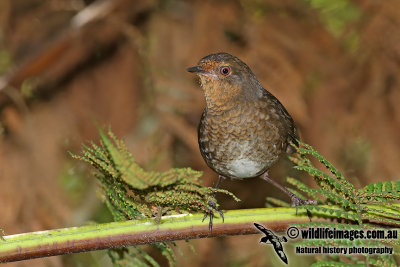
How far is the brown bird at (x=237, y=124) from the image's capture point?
2371mm

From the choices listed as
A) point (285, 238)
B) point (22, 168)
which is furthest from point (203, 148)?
point (22, 168)

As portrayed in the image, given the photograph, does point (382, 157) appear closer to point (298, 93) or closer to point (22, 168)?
point (298, 93)

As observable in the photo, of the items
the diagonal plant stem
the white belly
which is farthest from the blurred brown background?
the diagonal plant stem

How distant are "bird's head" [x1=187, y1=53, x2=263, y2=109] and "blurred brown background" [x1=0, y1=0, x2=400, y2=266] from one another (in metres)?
0.99

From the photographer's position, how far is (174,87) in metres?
3.65

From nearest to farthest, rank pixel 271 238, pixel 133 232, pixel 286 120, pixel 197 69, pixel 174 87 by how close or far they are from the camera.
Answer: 1. pixel 133 232
2. pixel 271 238
3. pixel 197 69
4. pixel 286 120
5. pixel 174 87

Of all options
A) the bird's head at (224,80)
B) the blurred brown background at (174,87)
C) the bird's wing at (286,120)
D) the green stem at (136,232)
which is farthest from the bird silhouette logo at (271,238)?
the blurred brown background at (174,87)

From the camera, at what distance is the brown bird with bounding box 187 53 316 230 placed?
2371 mm

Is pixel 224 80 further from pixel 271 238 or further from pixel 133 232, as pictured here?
pixel 133 232

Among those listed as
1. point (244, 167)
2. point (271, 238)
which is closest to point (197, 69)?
point (244, 167)

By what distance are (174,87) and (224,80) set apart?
49.4 inches

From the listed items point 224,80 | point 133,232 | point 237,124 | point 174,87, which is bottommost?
point 133,232

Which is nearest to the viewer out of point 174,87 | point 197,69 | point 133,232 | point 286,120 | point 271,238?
point 133,232

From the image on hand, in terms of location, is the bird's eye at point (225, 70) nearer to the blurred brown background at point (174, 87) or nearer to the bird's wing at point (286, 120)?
the bird's wing at point (286, 120)
